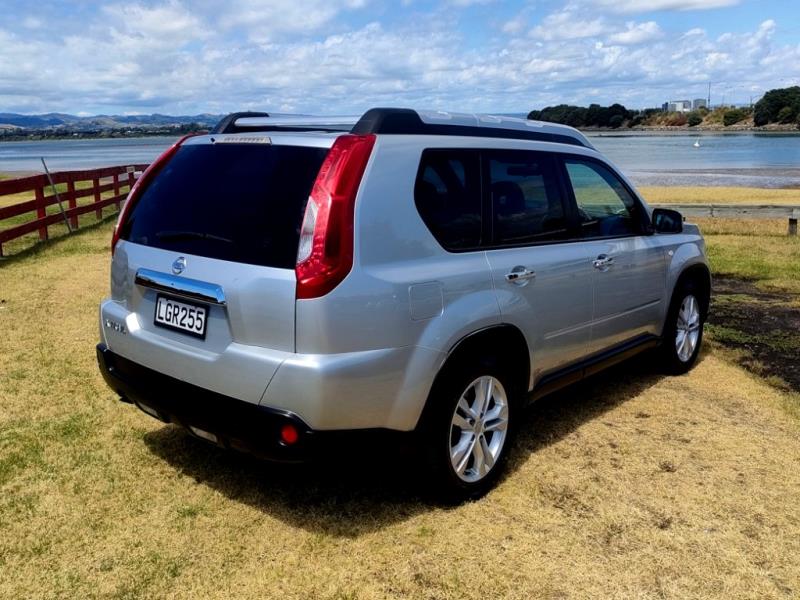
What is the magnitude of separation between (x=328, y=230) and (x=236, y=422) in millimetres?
934

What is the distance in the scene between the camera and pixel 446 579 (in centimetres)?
306

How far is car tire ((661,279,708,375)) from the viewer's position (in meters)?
5.55

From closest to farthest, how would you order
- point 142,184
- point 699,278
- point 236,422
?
point 236,422
point 142,184
point 699,278

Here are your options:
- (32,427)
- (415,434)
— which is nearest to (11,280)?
(32,427)

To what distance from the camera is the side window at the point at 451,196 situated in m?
3.35

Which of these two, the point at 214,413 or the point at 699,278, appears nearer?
the point at 214,413

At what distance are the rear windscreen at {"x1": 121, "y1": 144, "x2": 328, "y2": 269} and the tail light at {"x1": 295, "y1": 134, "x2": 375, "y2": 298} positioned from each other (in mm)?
55

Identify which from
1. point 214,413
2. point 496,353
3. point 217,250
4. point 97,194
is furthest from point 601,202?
point 97,194

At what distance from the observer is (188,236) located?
11.1 ft

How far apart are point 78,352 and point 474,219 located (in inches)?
163

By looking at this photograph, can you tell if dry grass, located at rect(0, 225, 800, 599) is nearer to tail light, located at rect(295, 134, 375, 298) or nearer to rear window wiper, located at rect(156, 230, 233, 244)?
tail light, located at rect(295, 134, 375, 298)

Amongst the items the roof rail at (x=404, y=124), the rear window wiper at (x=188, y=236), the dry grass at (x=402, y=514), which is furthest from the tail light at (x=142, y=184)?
the dry grass at (x=402, y=514)

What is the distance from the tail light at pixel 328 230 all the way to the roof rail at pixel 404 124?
29 cm

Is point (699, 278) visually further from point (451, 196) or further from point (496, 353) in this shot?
point (451, 196)
